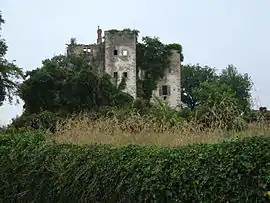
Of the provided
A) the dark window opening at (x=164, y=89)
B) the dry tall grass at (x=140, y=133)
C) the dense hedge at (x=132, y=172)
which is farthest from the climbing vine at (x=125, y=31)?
the dense hedge at (x=132, y=172)

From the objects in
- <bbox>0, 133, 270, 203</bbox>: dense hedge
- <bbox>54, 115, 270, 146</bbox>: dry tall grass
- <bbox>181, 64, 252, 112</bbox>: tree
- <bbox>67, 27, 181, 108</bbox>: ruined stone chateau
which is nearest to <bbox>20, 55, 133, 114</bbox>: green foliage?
<bbox>67, 27, 181, 108</bbox>: ruined stone chateau

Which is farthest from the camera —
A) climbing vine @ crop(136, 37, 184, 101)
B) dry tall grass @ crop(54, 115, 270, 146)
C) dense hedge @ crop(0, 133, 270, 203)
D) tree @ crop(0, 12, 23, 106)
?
climbing vine @ crop(136, 37, 184, 101)

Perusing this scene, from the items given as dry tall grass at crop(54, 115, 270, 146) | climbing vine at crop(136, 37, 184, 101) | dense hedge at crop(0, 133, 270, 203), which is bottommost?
dense hedge at crop(0, 133, 270, 203)

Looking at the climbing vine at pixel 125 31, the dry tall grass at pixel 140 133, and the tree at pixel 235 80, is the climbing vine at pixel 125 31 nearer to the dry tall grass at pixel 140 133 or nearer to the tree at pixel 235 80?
the tree at pixel 235 80

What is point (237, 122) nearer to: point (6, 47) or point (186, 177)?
point (186, 177)

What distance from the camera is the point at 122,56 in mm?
53375

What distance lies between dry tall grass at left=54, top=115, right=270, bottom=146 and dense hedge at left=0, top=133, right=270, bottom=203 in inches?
37.4

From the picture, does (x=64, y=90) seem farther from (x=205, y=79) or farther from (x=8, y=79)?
(x=205, y=79)

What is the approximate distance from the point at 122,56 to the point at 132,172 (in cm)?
4654

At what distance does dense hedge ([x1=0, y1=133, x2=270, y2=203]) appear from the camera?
19.0 feet

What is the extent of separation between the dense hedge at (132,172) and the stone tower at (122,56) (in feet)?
141

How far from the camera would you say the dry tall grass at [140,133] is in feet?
28.5

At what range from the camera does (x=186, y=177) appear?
6.42 metres

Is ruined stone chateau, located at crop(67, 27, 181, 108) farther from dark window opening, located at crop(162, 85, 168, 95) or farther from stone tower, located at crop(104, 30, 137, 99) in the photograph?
dark window opening, located at crop(162, 85, 168, 95)
